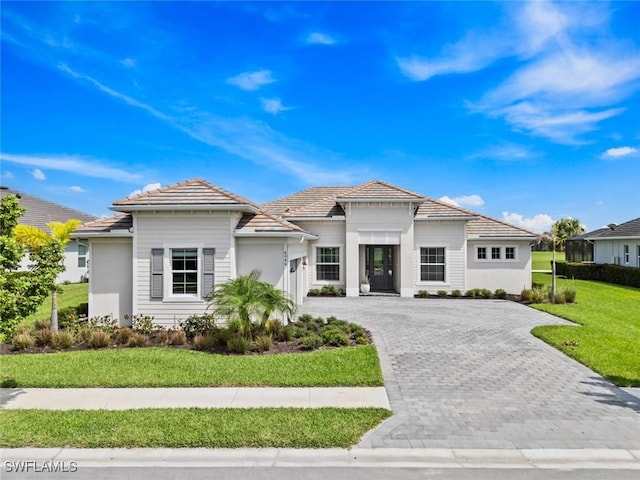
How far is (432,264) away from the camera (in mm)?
→ 20156

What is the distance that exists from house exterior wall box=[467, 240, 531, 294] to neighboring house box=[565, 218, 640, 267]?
1273 cm

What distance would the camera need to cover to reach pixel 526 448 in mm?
5020

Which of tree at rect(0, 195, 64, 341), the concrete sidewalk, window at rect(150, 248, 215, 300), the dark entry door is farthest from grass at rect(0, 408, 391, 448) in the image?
the dark entry door

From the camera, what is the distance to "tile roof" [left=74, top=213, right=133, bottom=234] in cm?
1227

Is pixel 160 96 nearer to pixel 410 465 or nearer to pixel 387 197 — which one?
pixel 387 197

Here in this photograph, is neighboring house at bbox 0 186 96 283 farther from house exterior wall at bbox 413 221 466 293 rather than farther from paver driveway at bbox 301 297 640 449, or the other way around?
paver driveway at bbox 301 297 640 449

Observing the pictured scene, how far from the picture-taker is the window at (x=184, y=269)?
475 inches

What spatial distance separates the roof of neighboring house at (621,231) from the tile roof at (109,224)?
32.7 meters

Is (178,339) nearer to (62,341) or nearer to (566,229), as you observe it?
(62,341)

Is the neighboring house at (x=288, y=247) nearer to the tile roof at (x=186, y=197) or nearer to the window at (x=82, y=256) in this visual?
the tile roof at (x=186, y=197)

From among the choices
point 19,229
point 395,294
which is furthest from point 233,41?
point 395,294

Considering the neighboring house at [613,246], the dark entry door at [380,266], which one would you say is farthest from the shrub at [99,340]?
the neighboring house at [613,246]

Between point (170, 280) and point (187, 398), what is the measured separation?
6144mm

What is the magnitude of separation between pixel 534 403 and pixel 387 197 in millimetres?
13584
